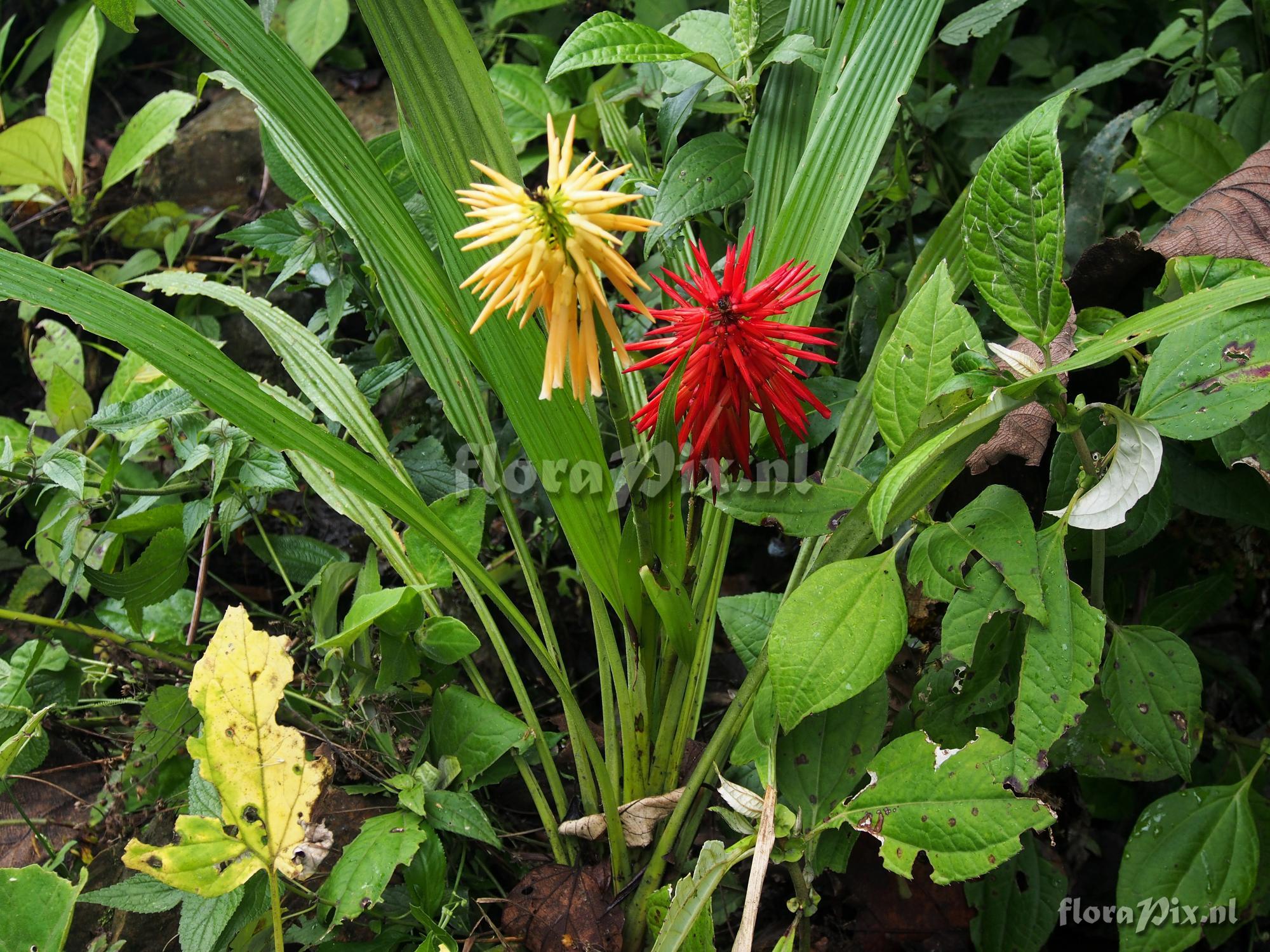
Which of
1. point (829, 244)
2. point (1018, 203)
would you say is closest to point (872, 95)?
point (829, 244)

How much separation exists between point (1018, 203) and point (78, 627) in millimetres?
1012

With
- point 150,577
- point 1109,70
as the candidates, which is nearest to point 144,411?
point 150,577

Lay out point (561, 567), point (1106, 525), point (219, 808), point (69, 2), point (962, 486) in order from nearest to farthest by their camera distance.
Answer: point (1106, 525) < point (219, 808) < point (962, 486) < point (561, 567) < point (69, 2)

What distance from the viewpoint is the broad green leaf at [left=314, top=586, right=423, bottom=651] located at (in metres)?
0.77

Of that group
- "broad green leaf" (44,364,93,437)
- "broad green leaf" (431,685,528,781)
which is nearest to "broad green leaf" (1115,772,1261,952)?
"broad green leaf" (431,685,528,781)

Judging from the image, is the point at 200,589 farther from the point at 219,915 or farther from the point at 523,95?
the point at 523,95

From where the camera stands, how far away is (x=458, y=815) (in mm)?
832

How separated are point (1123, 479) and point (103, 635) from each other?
39.1 inches

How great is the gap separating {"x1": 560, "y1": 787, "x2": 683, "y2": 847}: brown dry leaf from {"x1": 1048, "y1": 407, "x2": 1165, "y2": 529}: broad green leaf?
0.43 m

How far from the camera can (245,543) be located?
4.04 ft

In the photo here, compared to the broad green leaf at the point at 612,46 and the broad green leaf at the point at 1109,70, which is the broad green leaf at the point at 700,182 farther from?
the broad green leaf at the point at 1109,70

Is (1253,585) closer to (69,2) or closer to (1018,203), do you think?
(1018,203)

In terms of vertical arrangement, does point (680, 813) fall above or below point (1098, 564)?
below

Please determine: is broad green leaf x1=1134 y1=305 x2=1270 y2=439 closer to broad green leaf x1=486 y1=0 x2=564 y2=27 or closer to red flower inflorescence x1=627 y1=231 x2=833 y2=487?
red flower inflorescence x1=627 y1=231 x2=833 y2=487
